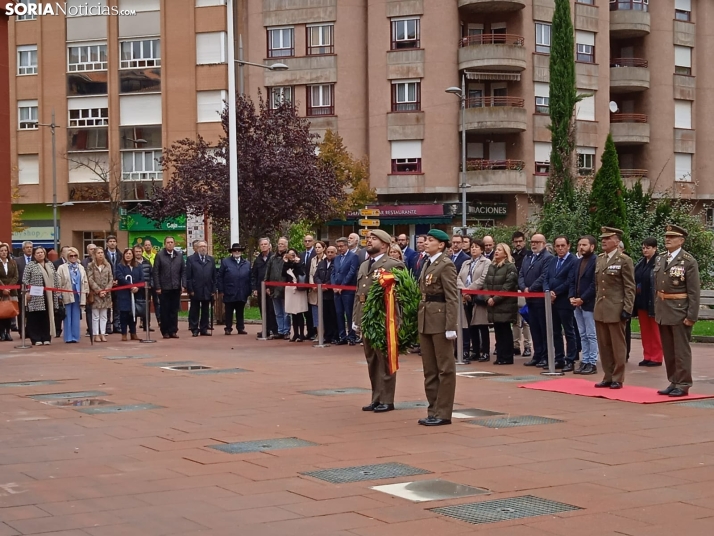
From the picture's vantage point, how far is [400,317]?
1188 cm

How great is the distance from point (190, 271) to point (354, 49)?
3237 centimetres

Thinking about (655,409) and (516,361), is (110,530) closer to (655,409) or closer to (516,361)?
(655,409)

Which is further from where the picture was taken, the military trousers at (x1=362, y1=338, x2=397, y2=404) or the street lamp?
the street lamp

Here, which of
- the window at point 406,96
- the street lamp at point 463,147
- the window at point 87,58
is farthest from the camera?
the window at point 87,58

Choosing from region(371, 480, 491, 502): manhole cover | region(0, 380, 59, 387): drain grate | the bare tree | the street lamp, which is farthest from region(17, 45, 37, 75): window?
region(371, 480, 491, 502): manhole cover

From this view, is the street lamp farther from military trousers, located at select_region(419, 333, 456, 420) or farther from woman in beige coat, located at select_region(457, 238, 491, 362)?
military trousers, located at select_region(419, 333, 456, 420)

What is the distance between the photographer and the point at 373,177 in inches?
2114

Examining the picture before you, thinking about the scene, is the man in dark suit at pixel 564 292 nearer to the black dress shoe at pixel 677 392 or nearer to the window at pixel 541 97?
the black dress shoe at pixel 677 392

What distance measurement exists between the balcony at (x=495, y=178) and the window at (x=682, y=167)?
972 centimetres

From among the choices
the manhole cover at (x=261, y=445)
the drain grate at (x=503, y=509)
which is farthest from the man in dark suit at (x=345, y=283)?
the drain grate at (x=503, y=509)

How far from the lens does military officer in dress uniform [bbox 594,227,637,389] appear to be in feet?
45.2

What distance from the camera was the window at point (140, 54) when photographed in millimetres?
55688

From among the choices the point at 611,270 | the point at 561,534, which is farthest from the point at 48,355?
the point at 561,534

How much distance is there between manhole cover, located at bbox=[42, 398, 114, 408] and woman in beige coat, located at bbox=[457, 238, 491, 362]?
6.87 meters
